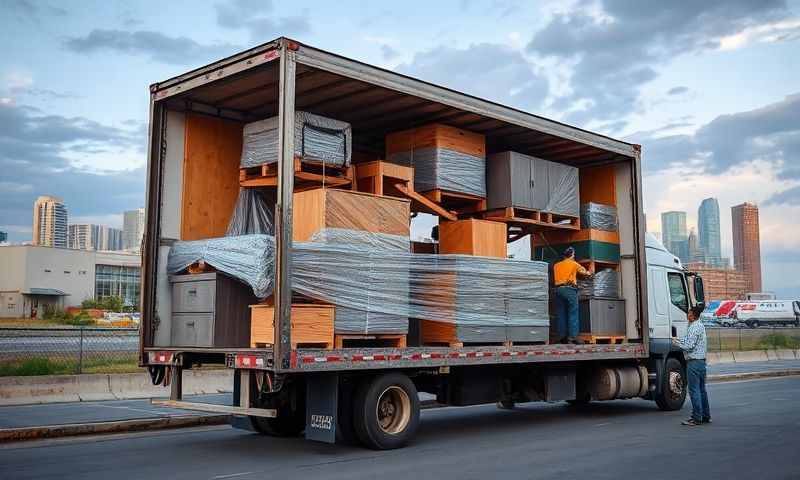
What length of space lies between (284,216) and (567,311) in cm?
584

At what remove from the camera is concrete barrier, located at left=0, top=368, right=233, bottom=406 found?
41.3 ft

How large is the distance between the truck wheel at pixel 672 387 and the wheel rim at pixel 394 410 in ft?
19.6

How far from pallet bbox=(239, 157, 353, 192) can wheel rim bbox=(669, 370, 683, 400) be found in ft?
23.3

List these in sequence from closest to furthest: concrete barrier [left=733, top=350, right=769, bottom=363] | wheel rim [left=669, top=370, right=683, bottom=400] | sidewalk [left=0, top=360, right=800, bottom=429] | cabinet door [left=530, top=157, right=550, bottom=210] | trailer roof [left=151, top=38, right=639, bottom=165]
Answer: trailer roof [left=151, top=38, right=639, bottom=165] < sidewalk [left=0, top=360, right=800, bottom=429] < cabinet door [left=530, top=157, right=550, bottom=210] < wheel rim [left=669, top=370, right=683, bottom=400] < concrete barrier [left=733, top=350, right=769, bottom=363]

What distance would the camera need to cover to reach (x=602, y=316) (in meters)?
12.4

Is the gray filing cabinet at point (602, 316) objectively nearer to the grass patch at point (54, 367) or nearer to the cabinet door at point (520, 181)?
the cabinet door at point (520, 181)

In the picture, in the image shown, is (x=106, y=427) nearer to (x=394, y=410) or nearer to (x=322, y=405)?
(x=322, y=405)

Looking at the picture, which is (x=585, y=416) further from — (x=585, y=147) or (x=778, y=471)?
(x=778, y=471)

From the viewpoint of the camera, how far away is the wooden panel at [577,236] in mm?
12586

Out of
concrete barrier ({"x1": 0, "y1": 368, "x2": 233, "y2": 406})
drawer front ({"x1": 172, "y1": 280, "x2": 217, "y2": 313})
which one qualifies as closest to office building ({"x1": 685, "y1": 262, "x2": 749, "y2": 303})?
concrete barrier ({"x1": 0, "y1": 368, "x2": 233, "y2": 406})

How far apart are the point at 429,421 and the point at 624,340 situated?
3474 millimetres

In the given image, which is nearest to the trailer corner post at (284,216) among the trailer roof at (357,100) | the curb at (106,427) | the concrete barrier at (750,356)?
the trailer roof at (357,100)

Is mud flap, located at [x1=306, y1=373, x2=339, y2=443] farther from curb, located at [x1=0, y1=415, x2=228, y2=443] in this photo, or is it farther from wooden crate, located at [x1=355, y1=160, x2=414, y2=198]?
curb, located at [x1=0, y1=415, x2=228, y2=443]

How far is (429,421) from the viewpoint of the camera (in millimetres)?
12172
